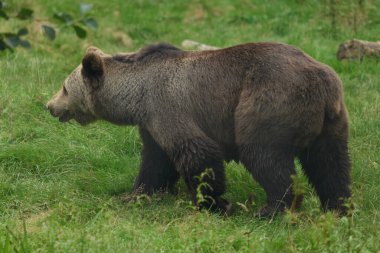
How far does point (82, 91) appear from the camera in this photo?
712cm

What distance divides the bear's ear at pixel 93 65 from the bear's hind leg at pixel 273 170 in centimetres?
169

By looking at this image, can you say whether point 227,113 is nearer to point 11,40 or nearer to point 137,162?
point 137,162

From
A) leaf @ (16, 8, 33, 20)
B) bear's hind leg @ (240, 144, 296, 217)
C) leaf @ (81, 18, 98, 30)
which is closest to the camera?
leaf @ (16, 8, 33, 20)

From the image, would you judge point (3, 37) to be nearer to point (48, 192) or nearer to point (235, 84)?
point (235, 84)

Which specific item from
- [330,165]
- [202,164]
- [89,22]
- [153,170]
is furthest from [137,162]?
[89,22]

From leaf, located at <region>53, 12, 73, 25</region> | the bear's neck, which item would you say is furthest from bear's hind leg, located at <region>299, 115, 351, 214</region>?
leaf, located at <region>53, 12, 73, 25</region>

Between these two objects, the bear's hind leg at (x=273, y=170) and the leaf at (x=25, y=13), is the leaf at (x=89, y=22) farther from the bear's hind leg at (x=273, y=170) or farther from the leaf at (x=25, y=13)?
the bear's hind leg at (x=273, y=170)

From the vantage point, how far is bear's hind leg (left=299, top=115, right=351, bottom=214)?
6035 millimetres

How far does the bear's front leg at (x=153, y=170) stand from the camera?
22.6ft

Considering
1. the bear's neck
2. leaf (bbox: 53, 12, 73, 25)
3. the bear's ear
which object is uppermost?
leaf (bbox: 53, 12, 73, 25)

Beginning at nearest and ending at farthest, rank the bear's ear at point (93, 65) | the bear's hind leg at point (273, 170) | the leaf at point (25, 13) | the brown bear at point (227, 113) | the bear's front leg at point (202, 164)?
1. the leaf at point (25, 13)
2. the brown bear at point (227, 113)
3. the bear's hind leg at point (273, 170)
4. the bear's front leg at point (202, 164)
5. the bear's ear at point (93, 65)

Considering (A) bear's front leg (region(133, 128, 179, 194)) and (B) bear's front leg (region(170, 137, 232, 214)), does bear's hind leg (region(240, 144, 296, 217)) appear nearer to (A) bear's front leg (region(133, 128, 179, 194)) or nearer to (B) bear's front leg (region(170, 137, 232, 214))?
(B) bear's front leg (region(170, 137, 232, 214))

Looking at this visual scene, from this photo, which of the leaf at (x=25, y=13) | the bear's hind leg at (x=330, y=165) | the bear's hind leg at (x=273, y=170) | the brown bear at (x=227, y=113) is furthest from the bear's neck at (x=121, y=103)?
the leaf at (x=25, y=13)

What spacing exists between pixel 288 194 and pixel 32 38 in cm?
677
